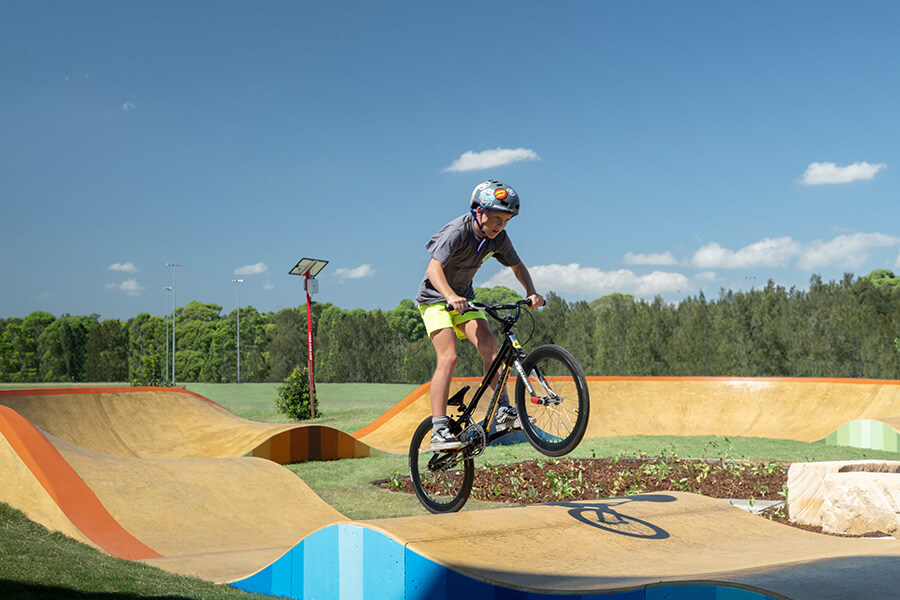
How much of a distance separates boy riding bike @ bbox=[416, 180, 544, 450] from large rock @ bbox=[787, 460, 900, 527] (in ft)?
14.4

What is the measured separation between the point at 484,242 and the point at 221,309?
97.4 meters

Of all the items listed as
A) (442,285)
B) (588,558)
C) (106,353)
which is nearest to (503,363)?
(442,285)

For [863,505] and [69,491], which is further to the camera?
[69,491]

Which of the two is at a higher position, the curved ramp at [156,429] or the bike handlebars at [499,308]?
the bike handlebars at [499,308]

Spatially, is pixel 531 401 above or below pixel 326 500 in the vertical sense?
above

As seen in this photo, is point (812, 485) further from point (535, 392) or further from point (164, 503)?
point (164, 503)

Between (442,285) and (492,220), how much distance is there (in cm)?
69

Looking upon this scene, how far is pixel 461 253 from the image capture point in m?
5.88

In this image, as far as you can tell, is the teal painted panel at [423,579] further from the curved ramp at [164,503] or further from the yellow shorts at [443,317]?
the curved ramp at [164,503]

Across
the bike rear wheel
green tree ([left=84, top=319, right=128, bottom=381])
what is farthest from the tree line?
green tree ([left=84, top=319, right=128, bottom=381])

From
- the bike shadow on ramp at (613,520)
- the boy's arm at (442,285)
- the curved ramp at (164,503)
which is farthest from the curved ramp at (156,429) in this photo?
the boy's arm at (442,285)

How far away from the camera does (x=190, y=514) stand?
9047 mm

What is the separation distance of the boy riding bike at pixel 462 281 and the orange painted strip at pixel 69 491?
4.09 m

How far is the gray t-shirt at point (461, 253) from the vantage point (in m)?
5.77
